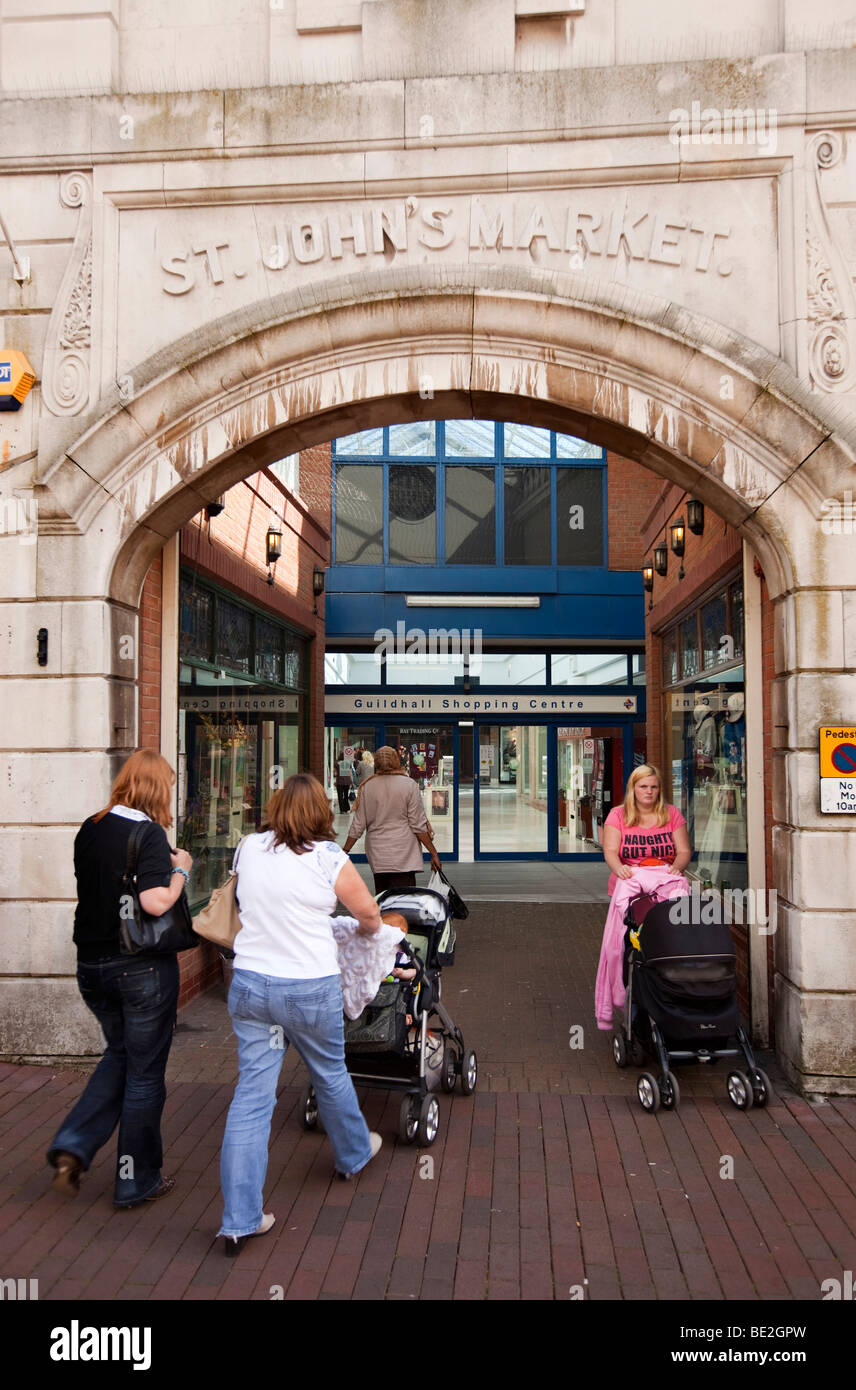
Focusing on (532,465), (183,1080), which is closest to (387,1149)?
(183,1080)

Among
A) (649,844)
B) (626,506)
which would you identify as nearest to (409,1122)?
(649,844)

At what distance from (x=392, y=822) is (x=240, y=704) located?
88.9 inches

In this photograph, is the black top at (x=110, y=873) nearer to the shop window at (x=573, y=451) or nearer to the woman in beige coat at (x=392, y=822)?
the woman in beige coat at (x=392, y=822)

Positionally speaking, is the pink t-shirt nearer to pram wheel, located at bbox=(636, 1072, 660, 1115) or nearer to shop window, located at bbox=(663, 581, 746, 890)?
shop window, located at bbox=(663, 581, 746, 890)

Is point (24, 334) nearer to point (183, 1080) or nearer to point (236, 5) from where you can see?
point (236, 5)

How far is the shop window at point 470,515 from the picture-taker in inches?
587

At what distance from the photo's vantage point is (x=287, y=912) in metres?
3.52

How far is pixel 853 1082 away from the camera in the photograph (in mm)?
4898

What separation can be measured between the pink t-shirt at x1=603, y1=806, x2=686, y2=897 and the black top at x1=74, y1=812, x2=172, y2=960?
9.40 feet

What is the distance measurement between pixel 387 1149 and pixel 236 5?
6.75m

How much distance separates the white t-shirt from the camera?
11.5 ft

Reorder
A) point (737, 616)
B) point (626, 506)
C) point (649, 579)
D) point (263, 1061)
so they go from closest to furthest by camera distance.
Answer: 1. point (263, 1061)
2. point (737, 616)
3. point (649, 579)
4. point (626, 506)

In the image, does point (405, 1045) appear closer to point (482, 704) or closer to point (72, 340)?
point (72, 340)

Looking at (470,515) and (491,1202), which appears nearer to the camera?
(491,1202)
